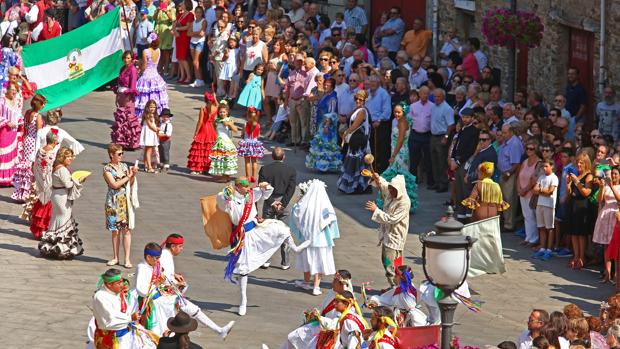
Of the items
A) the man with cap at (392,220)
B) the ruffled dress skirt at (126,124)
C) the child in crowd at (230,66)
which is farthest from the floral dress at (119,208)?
the child in crowd at (230,66)

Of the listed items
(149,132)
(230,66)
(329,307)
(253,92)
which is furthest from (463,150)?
(230,66)

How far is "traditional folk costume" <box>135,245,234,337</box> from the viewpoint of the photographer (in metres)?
16.9

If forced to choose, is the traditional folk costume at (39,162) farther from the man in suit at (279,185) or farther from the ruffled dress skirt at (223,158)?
the ruffled dress skirt at (223,158)

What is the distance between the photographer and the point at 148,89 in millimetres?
28188

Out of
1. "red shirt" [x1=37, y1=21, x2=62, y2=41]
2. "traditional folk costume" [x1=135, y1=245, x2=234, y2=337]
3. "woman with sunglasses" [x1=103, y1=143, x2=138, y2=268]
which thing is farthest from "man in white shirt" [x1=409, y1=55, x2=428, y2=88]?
"traditional folk costume" [x1=135, y1=245, x2=234, y2=337]

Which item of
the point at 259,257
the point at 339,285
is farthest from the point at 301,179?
the point at 339,285

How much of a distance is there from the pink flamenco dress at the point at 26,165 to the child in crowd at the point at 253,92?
20.5 feet

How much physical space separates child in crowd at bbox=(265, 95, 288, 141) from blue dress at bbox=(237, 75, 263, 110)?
0.40 m

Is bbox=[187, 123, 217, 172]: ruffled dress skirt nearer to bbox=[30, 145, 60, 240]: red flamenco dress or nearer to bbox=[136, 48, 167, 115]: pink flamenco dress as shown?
bbox=[136, 48, 167, 115]: pink flamenco dress

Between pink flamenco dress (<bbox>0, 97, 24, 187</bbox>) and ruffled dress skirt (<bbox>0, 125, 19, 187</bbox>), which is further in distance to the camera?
ruffled dress skirt (<bbox>0, 125, 19, 187</bbox>)

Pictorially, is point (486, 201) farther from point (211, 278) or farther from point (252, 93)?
point (252, 93)

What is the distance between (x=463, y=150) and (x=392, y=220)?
4.47 metres

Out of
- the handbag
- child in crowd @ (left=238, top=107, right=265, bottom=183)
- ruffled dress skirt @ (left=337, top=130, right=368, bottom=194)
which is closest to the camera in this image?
the handbag

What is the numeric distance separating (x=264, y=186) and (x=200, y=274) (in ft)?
6.07
